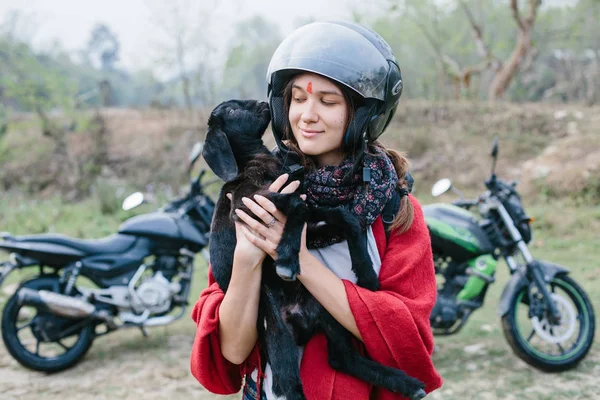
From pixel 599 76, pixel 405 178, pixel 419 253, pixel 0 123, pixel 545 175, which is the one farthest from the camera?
pixel 599 76

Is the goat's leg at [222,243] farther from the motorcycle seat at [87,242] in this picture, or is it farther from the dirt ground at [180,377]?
the motorcycle seat at [87,242]

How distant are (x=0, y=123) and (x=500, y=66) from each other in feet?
45.6

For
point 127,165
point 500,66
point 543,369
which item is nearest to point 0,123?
point 127,165

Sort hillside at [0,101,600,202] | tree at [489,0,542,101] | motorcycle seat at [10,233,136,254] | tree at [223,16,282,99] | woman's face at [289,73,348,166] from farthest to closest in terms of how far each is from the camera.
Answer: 1. tree at [223,16,282,99]
2. tree at [489,0,542,101]
3. hillside at [0,101,600,202]
4. motorcycle seat at [10,233,136,254]
5. woman's face at [289,73,348,166]

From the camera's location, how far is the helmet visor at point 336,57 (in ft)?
5.24

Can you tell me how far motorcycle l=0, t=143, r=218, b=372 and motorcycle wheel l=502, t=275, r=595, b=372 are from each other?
2344mm

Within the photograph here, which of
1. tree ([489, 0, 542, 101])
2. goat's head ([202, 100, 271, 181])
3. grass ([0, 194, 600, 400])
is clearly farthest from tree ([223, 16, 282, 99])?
goat's head ([202, 100, 271, 181])

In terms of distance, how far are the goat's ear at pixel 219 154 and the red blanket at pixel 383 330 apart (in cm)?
41

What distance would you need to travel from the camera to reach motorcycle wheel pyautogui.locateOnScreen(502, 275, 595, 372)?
12.2 feet

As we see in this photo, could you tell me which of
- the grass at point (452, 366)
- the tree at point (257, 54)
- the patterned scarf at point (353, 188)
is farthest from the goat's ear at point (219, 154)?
the tree at point (257, 54)

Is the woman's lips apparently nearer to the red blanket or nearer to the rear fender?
the red blanket

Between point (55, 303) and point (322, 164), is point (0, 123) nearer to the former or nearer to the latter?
point (55, 303)

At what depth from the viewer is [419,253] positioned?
5.16 feet

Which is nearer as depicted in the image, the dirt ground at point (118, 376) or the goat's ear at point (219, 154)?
the goat's ear at point (219, 154)
